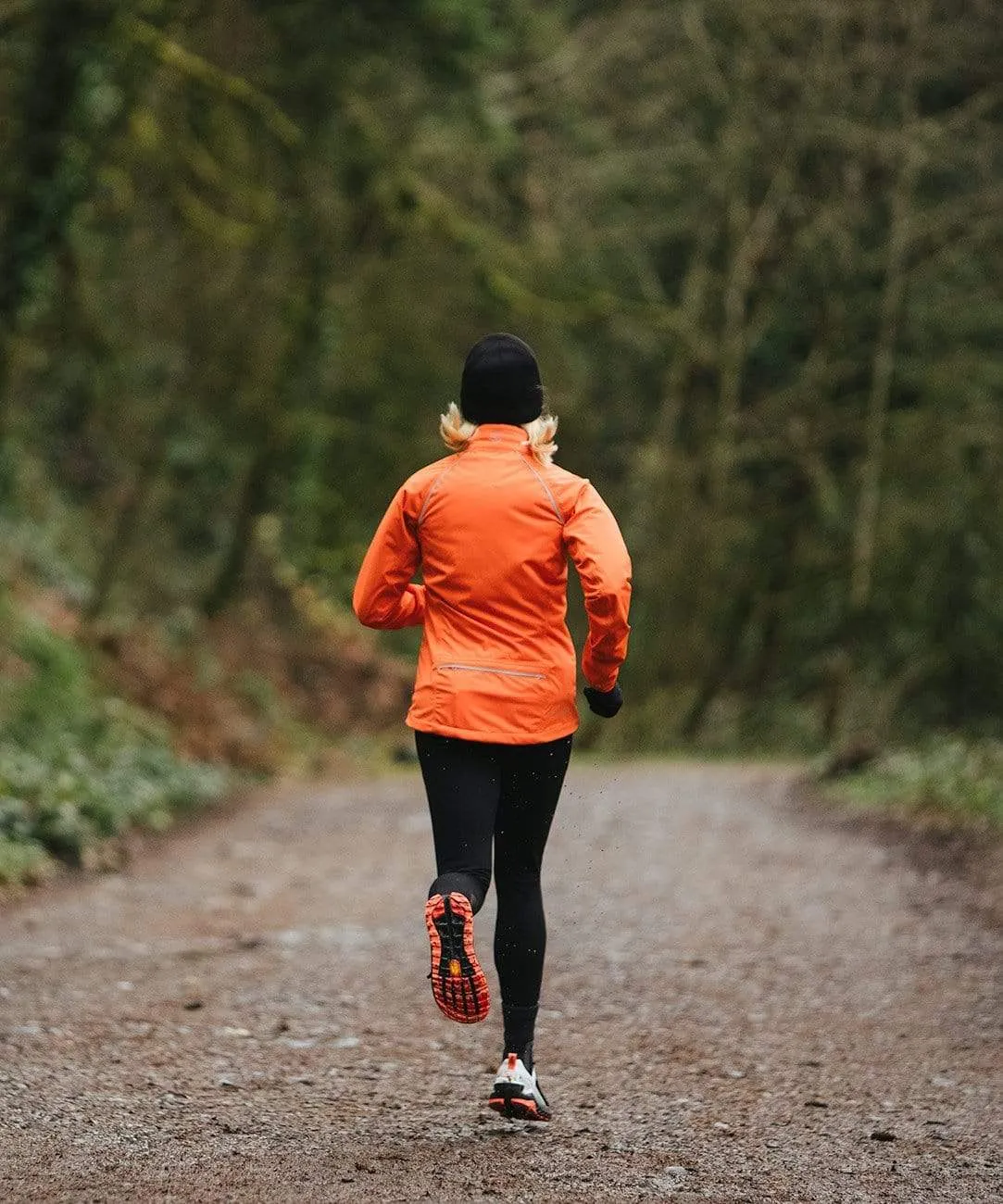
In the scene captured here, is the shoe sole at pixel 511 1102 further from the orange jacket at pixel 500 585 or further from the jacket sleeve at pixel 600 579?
the jacket sleeve at pixel 600 579

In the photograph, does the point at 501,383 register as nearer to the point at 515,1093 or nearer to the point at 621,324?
the point at 515,1093

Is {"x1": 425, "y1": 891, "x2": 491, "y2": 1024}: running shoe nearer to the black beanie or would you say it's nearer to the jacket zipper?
the jacket zipper

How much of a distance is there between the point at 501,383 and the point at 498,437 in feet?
0.49

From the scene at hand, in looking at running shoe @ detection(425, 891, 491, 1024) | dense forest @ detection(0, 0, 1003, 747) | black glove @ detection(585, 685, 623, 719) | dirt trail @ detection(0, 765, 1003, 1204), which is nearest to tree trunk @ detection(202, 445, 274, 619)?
dense forest @ detection(0, 0, 1003, 747)

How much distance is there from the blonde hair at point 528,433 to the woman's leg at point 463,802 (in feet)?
2.66

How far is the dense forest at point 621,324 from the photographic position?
58.7 feet

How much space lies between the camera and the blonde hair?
14.6 ft

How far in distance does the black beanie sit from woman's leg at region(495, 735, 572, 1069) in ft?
2.99

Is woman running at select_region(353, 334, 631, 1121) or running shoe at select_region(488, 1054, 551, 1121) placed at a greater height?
woman running at select_region(353, 334, 631, 1121)

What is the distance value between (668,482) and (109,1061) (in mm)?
18454

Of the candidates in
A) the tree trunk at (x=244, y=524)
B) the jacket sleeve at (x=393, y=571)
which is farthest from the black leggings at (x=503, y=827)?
the tree trunk at (x=244, y=524)

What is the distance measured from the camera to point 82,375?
65.2ft

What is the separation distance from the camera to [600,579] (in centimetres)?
419

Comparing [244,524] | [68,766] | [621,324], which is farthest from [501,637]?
[621,324]
